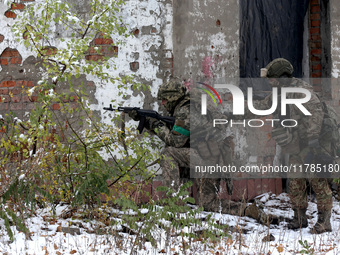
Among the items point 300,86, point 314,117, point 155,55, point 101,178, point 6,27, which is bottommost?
point 101,178

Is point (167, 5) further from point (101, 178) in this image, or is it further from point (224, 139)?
point (101, 178)

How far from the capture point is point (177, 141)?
4961 millimetres

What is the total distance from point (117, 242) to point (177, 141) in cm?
163

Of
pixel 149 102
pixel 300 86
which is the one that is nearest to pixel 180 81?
pixel 149 102

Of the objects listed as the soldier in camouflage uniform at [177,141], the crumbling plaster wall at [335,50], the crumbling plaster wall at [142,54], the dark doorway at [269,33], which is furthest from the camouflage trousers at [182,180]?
the crumbling plaster wall at [335,50]

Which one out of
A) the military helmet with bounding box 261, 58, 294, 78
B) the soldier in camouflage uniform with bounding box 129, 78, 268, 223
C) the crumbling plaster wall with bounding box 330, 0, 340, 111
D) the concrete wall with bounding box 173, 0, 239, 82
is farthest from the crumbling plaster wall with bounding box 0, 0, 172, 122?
the crumbling plaster wall with bounding box 330, 0, 340, 111

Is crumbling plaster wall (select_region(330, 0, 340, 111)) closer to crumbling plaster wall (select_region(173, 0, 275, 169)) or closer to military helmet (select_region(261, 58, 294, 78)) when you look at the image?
crumbling plaster wall (select_region(173, 0, 275, 169))

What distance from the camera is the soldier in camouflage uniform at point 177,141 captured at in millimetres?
4883

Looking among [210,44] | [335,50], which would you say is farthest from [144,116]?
[335,50]

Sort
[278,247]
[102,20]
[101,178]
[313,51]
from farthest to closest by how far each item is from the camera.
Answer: [313,51] → [102,20] → [101,178] → [278,247]

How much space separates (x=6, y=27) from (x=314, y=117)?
12.0 feet

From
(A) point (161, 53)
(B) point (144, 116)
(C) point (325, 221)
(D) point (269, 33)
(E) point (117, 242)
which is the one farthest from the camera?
(D) point (269, 33)

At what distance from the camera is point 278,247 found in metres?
3.73

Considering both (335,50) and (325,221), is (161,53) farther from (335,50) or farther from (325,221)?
(325,221)
